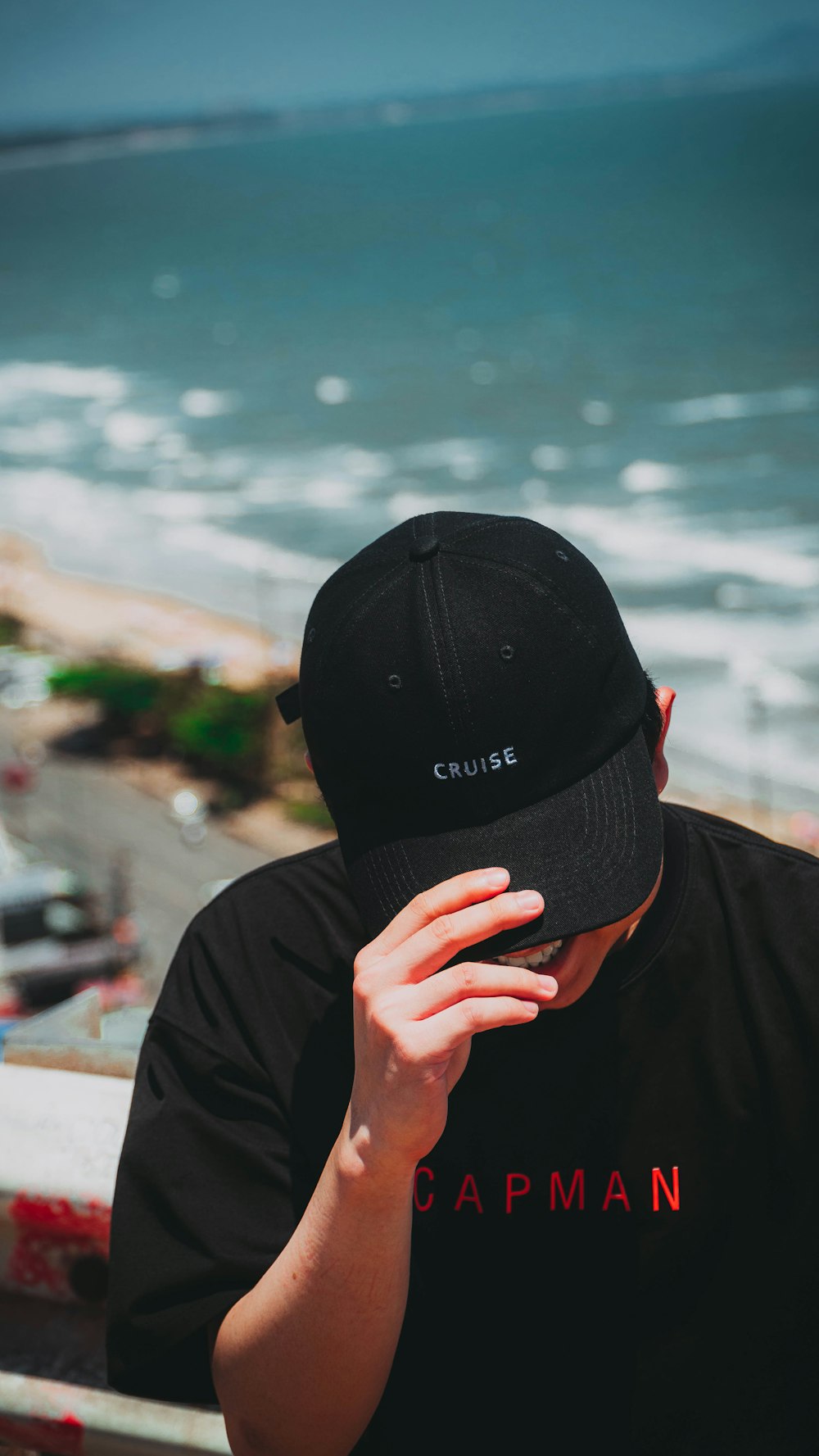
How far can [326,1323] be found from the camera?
4.81ft

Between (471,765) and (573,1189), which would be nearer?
(471,765)

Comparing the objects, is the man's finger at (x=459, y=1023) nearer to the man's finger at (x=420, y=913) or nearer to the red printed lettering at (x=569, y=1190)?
the man's finger at (x=420, y=913)

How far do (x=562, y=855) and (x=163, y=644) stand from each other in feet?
131

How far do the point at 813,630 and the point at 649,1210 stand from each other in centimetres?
3986

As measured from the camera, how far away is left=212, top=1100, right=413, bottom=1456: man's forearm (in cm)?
144

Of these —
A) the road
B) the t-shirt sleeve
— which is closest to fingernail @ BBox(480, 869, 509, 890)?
the t-shirt sleeve

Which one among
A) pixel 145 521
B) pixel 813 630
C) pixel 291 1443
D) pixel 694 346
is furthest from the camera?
pixel 694 346

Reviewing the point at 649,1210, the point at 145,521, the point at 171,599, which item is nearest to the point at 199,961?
the point at 649,1210

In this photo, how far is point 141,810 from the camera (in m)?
30.9

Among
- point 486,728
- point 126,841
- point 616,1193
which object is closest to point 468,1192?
point 616,1193

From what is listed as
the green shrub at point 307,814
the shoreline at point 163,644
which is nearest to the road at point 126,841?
the shoreline at point 163,644

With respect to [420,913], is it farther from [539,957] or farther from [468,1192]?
[468,1192]

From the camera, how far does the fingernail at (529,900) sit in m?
1.43

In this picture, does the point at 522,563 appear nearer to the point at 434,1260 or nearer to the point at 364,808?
the point at 364,808
